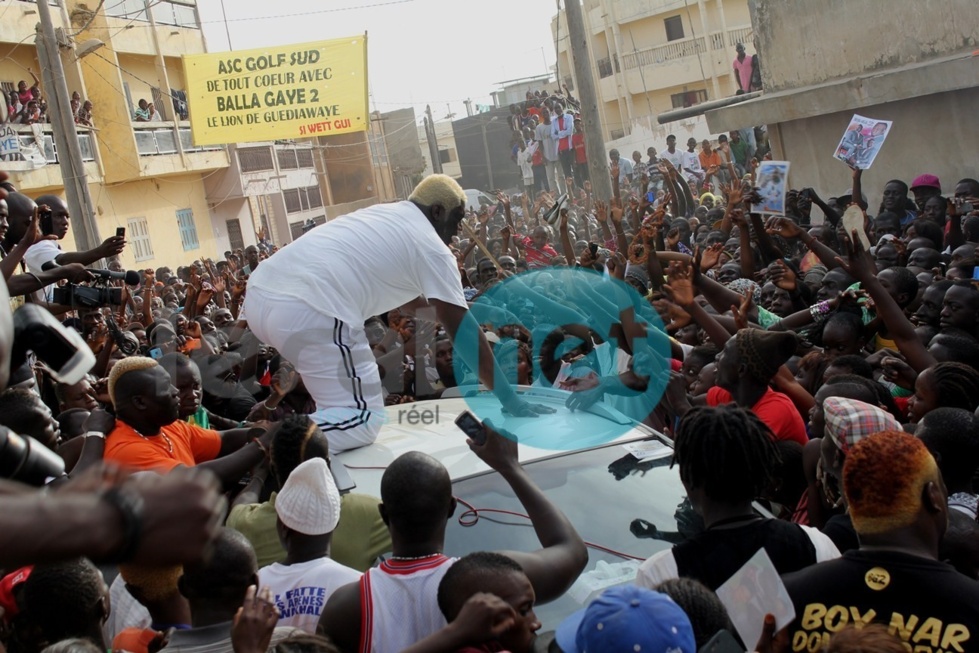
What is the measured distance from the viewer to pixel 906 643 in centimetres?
219

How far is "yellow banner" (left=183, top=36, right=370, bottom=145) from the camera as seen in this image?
1809 cm

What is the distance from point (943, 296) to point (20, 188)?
19.5 m

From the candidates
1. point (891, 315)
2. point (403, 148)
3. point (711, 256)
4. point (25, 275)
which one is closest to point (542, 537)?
point (891, 315)

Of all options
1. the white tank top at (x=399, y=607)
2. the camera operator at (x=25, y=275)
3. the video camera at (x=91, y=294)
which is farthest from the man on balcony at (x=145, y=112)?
the white tank top at (x=399, y=607)

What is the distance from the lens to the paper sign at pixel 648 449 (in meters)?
3.66

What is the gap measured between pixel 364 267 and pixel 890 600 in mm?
2830

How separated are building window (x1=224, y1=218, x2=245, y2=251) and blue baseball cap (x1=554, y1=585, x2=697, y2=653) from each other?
3074cm

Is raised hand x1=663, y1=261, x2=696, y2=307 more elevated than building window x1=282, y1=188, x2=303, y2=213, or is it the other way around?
building window x1=282, y1=188, x2=303, y2=213

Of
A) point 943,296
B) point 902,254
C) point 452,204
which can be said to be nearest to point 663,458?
point 452,204

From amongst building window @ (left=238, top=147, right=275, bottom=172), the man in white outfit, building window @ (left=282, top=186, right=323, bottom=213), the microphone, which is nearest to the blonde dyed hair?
the man in white outfit

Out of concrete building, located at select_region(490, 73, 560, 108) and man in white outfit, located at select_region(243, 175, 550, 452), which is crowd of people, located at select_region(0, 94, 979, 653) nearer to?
man in white outfit, located at select_region(243, 175, 550, 452)

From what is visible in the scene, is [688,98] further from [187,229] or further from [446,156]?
[187,229]

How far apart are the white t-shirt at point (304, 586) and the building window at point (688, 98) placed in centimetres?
3581

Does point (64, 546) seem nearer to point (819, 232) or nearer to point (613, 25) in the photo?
point (819, 232)
